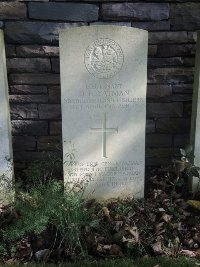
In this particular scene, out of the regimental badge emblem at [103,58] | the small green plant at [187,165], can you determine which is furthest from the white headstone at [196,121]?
the regimental badge emblem at [103,58]

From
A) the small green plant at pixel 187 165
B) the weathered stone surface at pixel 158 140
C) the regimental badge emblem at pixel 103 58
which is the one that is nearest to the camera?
the regimental badge emblem at pixel 103 58

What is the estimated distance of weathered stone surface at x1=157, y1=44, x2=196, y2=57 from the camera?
3693 mm

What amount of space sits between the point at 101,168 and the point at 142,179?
0.37 meters

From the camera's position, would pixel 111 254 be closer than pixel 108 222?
Yes

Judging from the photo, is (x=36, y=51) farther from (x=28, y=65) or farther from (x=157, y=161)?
(x=157, y=161)

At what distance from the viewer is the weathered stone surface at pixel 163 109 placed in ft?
12.7

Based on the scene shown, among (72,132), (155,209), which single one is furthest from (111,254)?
(72,132)

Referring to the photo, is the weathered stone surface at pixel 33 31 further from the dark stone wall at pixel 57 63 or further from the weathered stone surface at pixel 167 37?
the weathered stone surface at pixel 167 37

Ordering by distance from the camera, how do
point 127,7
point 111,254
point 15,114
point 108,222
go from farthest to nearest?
point 15,114 → point 127,7 → point 108,222 → point 111,254

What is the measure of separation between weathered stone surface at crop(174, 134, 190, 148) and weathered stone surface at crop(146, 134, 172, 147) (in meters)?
0.06

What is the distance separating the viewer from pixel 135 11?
356 cm

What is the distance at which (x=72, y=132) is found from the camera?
128 inches

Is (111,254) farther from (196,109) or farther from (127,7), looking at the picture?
(127,7)

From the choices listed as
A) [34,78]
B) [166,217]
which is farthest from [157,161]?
[34,78]
